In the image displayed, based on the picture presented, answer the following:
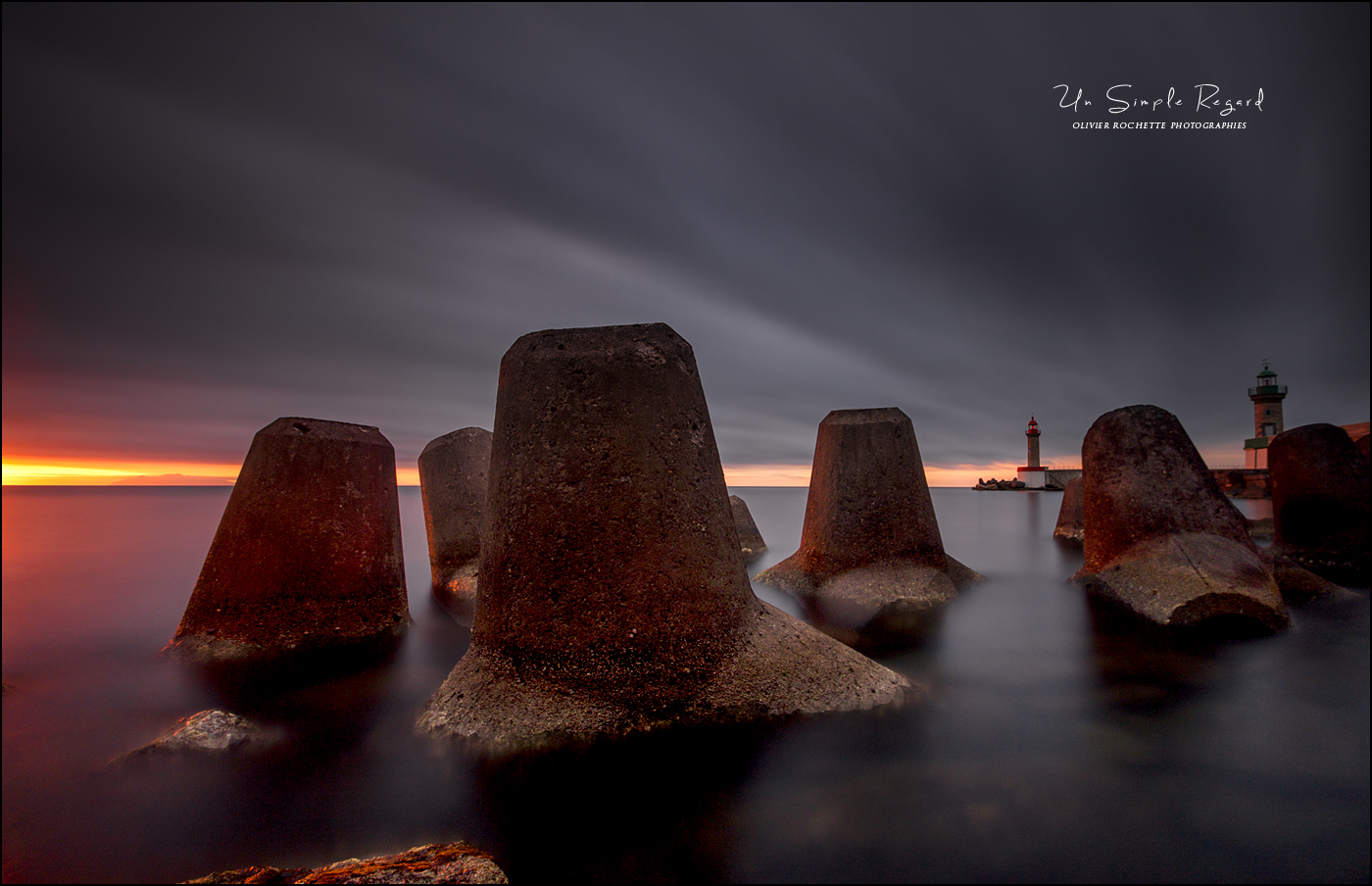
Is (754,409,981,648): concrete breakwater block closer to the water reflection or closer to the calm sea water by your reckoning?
the calm sea water

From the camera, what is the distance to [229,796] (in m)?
2.95

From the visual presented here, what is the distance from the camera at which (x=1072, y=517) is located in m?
14.6

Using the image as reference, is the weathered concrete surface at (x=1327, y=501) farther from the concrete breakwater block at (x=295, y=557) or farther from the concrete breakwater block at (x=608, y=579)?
the concrete breakwater block at (x=295, y=557)

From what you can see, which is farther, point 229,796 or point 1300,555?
point 1300,555

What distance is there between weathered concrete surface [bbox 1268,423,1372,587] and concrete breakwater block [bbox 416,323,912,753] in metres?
9.09

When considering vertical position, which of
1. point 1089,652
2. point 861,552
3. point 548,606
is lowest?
point 1089,652

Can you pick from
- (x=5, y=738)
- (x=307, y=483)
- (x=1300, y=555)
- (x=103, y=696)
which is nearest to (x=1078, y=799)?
(x=5, y=738)

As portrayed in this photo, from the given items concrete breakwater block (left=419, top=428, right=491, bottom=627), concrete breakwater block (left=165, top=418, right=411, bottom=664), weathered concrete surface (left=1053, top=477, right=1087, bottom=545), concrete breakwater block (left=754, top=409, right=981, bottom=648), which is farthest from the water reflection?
weathered concrete surface (left=1053, top=477, right=1087, bottom=545)

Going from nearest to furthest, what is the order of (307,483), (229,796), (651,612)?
(229,796), (651,612), (307,483)

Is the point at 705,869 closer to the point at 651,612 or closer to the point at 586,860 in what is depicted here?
the point at 586,860

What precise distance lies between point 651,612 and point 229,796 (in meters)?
2.20

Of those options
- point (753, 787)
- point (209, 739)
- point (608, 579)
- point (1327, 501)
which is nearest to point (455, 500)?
point (209, 739)

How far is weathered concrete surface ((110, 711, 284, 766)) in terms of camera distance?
3.16 metres

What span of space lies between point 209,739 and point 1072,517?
1638cm
